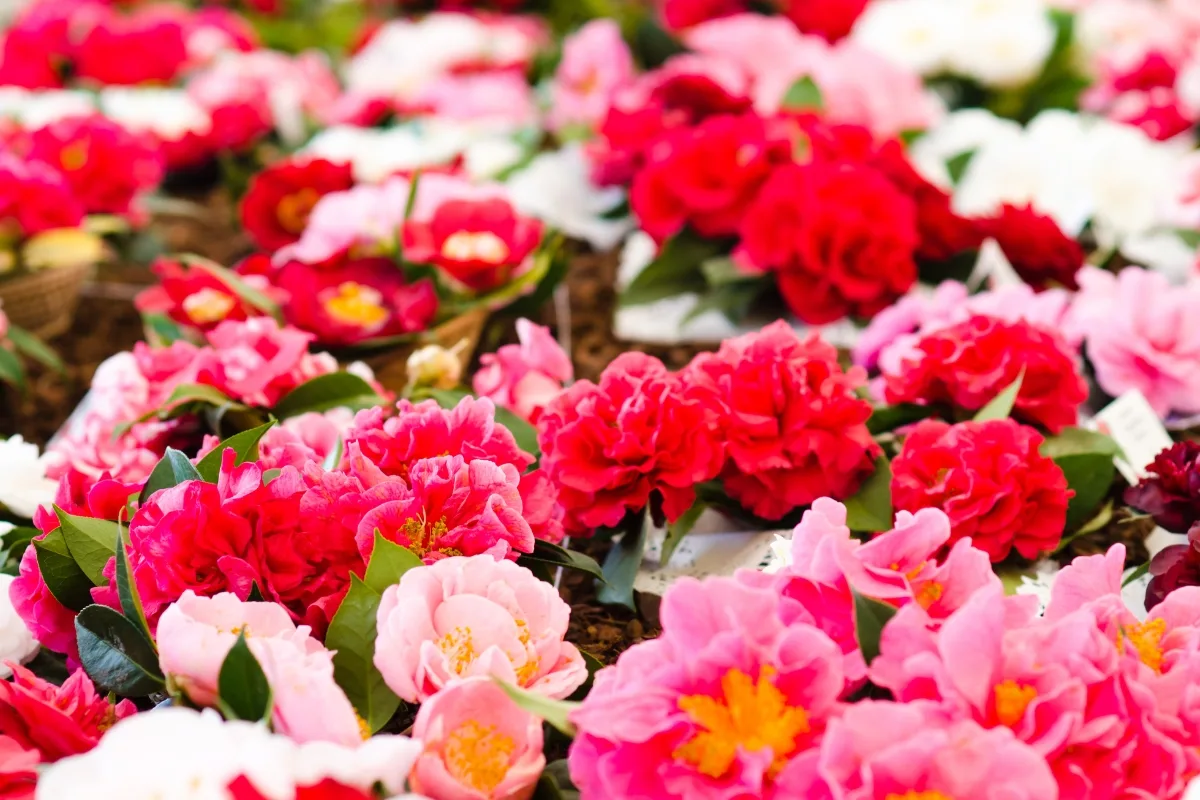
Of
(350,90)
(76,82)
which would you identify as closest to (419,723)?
(350,90)

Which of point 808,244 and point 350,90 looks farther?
point 350,90

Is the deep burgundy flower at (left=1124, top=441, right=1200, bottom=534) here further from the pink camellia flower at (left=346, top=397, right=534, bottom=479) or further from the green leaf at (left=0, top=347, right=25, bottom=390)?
the green leaf at (left=0, top=347, right=25, bottom=390)

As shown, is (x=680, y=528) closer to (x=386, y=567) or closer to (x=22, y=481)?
(x=386, y=567)

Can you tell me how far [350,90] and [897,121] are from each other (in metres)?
1.25

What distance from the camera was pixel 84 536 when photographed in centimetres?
80

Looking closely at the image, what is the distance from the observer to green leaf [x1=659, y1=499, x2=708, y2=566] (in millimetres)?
1008

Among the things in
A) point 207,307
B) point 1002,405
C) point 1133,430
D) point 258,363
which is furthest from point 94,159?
point 1133,430

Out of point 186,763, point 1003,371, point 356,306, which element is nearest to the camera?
point 186,763

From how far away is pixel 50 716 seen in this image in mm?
678

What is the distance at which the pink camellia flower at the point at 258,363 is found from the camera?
1.06m

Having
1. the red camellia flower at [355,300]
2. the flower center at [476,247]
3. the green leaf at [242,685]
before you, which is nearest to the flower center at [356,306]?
the red camellia flower at [355,300]

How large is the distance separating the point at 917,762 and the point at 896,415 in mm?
585

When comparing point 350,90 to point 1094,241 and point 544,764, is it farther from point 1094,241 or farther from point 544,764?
point 544,764

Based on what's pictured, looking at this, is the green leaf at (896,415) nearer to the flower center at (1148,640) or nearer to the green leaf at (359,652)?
the flower center at (1148,640)
